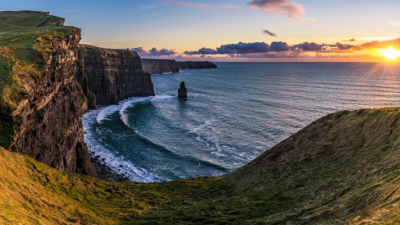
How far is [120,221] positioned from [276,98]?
107 meters

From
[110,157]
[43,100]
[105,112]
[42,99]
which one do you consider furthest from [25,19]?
[42,99]

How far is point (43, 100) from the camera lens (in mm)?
31547

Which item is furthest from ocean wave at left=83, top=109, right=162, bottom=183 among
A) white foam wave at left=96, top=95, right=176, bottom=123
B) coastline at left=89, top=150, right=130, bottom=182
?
white foam wave at left=96, top=95, right=176, bottom=123

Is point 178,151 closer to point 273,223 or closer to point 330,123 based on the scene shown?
point 330,123

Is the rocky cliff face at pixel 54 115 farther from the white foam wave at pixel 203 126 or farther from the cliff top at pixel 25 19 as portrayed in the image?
the white foam wave at pixel 203 126

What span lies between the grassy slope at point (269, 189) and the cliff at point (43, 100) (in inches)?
184

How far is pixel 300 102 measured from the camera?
110625 millimetres

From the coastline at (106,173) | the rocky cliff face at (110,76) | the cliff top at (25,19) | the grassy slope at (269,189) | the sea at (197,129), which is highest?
the cliff top at (25,19)

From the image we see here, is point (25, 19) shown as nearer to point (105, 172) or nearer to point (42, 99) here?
point (105, 172)

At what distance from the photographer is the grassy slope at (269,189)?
15.7m

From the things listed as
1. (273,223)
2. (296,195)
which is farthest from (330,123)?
(273,223)

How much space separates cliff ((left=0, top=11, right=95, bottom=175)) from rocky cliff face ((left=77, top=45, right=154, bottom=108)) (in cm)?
6133

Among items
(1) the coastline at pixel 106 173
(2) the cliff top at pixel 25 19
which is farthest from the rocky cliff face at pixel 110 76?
(1) the coastline at pixel 106 173

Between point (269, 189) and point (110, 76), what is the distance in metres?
108
